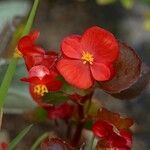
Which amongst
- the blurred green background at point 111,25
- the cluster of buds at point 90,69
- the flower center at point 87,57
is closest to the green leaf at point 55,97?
the cluster of buds at point 90,69

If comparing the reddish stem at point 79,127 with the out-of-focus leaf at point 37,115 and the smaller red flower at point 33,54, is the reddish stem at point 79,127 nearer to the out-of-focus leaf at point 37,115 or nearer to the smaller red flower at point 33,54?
the out-of-focus leaf at point 37,115

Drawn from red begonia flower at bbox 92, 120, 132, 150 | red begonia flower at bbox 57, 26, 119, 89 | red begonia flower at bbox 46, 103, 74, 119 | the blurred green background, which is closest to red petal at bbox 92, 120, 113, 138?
red begonia flower at bbox 92, 120, 132, 150

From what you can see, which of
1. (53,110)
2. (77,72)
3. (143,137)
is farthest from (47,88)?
(143,137)

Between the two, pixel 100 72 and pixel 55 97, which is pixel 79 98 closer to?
pixel 55 97

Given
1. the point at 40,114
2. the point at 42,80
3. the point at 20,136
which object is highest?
the point at 42,80

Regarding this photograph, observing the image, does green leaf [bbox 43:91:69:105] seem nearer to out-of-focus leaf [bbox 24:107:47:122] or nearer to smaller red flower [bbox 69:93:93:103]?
smaller red flower [bbox 69:93:93:103]

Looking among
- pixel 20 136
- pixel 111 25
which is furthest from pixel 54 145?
pixel 111 25

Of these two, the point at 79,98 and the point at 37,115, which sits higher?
the point at 79,98
